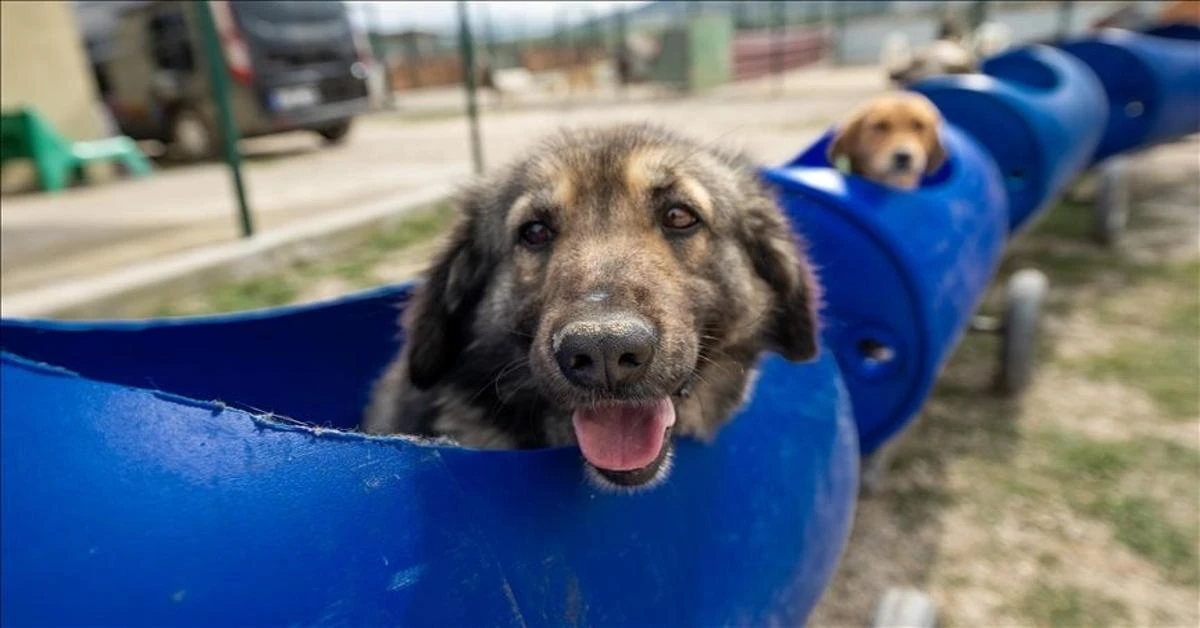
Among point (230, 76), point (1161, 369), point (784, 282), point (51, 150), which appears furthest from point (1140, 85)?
point (230, 76)

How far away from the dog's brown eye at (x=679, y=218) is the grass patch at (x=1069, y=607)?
1.72 meters

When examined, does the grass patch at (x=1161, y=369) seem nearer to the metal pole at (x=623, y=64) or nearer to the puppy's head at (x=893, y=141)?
the puppy's head at (x=893, y=141)

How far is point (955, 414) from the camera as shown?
4000mm

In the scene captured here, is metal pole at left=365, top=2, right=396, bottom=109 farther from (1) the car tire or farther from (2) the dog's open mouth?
(2) the dog's open mouth

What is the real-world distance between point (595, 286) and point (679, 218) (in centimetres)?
48

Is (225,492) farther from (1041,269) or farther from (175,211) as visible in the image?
(175,211)

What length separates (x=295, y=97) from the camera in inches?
450

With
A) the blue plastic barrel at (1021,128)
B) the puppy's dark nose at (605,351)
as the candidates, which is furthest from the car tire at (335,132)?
the puppy's dark nose at (605,351)

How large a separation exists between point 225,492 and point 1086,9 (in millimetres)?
26330

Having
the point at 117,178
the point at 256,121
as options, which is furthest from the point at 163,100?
the point at 117,178

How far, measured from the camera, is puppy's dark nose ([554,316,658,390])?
1493 millimetres

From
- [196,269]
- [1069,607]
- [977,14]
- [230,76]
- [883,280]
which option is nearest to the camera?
[1069,607]

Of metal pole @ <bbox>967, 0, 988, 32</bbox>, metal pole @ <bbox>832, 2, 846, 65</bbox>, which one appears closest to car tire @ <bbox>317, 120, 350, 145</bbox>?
metal pole @ <bbox>967, 0, 988, 32</bbox>

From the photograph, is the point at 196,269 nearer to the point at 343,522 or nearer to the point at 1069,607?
the point at 343,522
